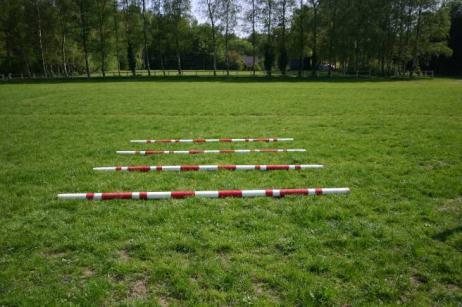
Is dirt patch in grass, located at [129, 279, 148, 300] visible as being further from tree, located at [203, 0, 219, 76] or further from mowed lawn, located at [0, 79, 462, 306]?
tree, located at [203, 0, 219, 76]

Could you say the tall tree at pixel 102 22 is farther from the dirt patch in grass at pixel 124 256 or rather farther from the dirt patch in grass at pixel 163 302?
the dirt patch in grass at pixel 163 302

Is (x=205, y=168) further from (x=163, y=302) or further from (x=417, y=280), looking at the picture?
(x=417, y=280)

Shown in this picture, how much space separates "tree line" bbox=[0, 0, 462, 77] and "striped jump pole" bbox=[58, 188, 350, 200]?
49491 mm

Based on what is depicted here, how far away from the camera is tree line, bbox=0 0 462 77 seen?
163ft

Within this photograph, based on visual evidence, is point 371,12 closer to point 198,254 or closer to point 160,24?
point 160,24

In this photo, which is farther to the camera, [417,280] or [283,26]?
[283,26]

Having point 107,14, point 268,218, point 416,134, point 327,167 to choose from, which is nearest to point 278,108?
point 416,134

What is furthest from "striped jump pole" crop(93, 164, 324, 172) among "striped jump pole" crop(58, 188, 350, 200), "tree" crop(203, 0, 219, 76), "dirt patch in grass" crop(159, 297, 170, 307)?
"tree" crop(203, 0, 219, 76)

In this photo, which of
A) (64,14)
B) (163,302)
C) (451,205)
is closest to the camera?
(163,302)

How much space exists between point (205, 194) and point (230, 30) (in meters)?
53.7

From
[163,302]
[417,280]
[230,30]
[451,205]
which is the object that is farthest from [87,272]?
[230,30]

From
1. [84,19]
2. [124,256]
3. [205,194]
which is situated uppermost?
[84,19]

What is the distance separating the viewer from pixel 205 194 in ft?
19.7

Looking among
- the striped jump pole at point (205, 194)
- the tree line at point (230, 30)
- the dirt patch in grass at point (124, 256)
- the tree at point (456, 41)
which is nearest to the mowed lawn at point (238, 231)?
the dirt patch in grass at point (124, 256)
